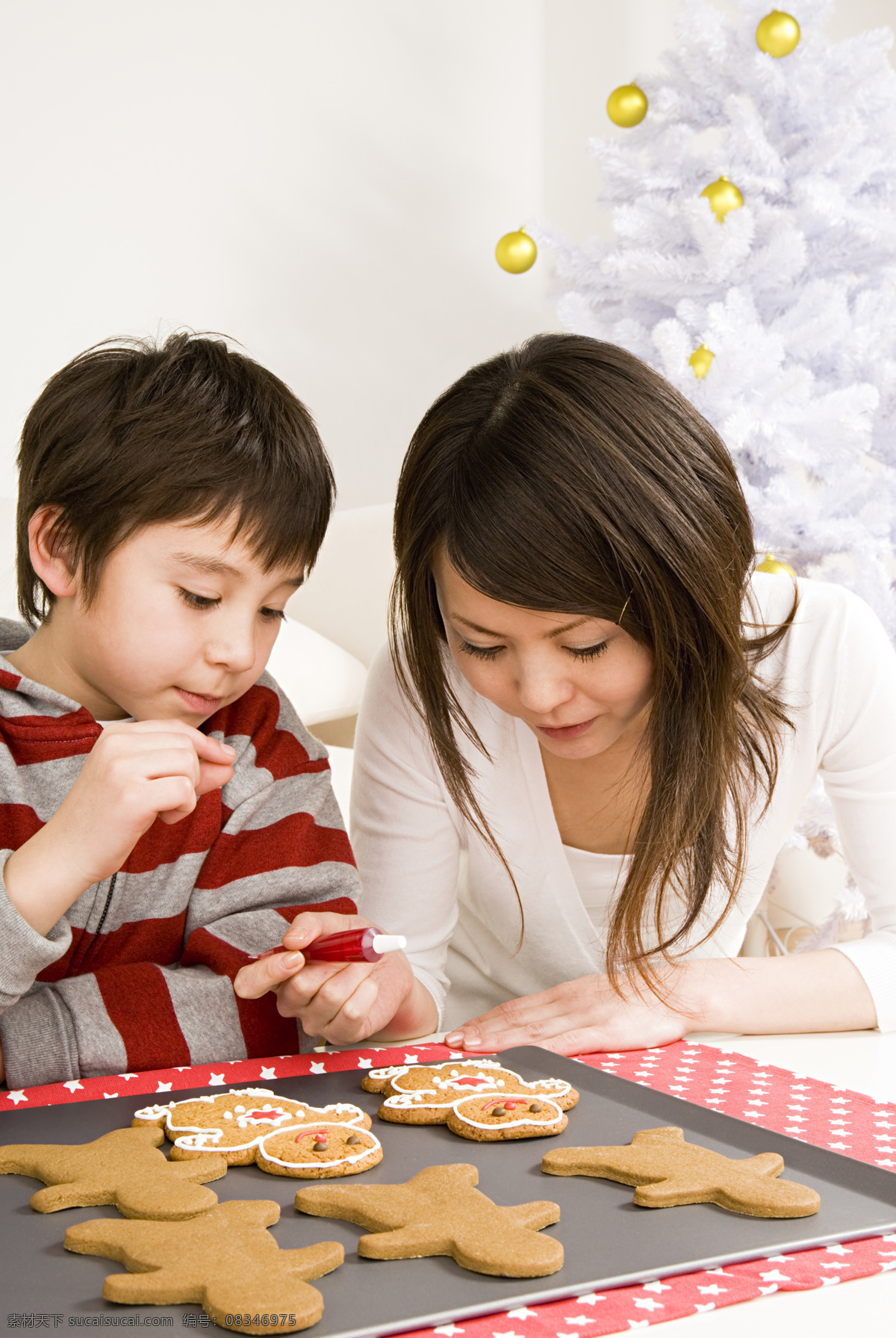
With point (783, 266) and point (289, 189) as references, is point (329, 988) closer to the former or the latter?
point (783, 266)

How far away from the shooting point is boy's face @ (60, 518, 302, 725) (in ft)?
2.98

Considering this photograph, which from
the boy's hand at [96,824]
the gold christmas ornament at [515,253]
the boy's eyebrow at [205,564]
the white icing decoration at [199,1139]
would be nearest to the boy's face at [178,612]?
the boy's eyebrow at [205,564]

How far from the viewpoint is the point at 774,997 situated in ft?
3.17

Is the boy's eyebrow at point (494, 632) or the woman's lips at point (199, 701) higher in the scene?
the boy's eyebrow at point (494, 632)

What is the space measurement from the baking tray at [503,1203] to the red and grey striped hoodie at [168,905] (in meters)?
0.11

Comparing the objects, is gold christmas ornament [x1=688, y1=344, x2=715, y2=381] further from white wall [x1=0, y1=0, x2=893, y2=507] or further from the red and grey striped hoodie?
the red and grey striped hoodie

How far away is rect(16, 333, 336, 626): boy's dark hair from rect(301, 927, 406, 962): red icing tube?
0.30 m

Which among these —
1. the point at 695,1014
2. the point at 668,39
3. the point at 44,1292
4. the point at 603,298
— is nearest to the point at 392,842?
the point at 695,1014

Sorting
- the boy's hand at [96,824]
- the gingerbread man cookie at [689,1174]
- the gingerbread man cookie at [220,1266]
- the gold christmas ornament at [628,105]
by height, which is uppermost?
the gold christmas ornament at [628,105]

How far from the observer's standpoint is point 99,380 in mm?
996

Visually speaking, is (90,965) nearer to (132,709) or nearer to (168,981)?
(168,981)

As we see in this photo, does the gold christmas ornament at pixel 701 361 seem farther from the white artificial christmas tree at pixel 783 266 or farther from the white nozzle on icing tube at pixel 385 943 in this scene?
the white nozzle on icing tube at pixel 385 943

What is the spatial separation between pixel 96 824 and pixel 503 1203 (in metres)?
0.36

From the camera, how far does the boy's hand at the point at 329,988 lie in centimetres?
84
